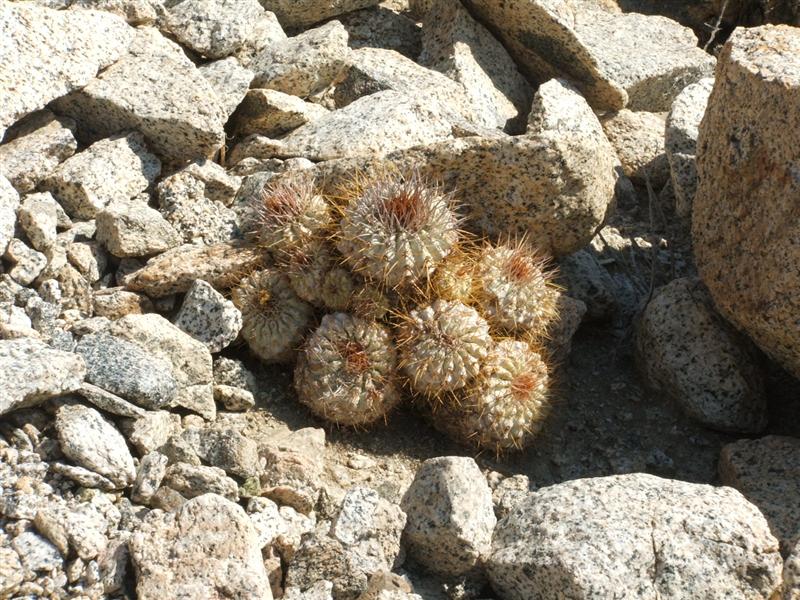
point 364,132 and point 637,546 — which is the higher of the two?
point 364,132

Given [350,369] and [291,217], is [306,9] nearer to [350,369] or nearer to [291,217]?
[291,217]

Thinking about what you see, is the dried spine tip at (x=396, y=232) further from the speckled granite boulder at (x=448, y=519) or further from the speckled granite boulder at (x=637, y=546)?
the speckled granite boulder at (x=637, y=546)

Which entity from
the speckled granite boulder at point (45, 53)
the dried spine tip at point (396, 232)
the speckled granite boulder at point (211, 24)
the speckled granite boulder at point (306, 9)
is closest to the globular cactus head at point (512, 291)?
the dried spine tip at point (396, 232)

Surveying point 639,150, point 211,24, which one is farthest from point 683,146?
point 211,24

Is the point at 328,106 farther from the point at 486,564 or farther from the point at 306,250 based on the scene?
the point at 486,564

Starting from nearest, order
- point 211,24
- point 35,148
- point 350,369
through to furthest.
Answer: point 350,369
point 35,148
point 211,24

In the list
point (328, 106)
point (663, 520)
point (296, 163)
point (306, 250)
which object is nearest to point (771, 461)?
point (663, 520)

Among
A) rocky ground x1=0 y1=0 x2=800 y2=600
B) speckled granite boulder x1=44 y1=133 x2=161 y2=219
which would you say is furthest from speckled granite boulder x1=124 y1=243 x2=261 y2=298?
speckled granite boulder x1=44 y1=133 x2=161 y2=219
